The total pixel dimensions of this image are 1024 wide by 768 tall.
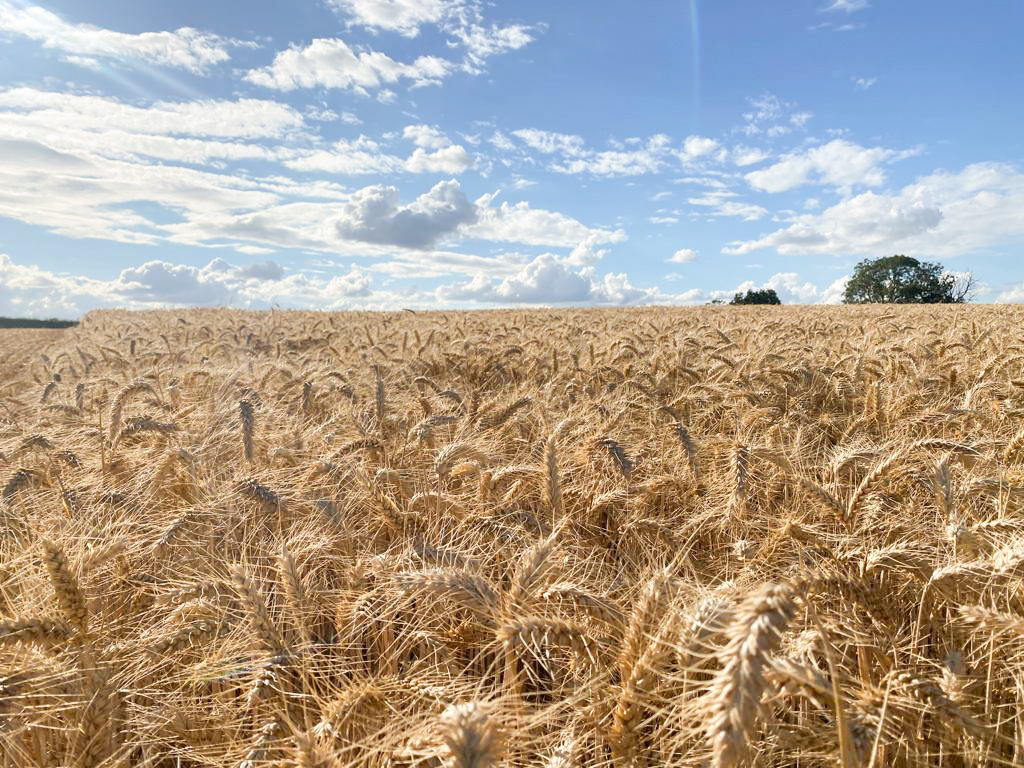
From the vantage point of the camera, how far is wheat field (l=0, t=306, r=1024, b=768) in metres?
1.28

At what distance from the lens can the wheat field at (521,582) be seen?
1.28m

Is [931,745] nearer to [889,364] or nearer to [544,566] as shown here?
[544,566]

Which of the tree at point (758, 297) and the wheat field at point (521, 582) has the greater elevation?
the tree at point (758, 297)

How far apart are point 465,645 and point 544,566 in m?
0.42

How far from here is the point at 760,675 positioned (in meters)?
0.88

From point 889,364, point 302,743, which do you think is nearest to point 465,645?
point 302,743

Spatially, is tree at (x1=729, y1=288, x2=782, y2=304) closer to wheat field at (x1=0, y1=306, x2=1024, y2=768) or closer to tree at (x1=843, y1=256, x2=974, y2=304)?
tree at (x1=843, y1=256, x2=974, y2=304)

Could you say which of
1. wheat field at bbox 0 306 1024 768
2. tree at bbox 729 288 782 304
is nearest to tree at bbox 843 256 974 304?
tree at bbox 729 288 782 304

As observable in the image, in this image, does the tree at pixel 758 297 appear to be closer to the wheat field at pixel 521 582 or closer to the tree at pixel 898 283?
the tree at pixel 898 283

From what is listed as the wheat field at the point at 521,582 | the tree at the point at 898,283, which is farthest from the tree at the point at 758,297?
Answer: the wheat field at the point at 521,582

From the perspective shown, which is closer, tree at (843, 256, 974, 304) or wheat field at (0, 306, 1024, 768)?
wheat field at (0, 306, 1024, 768)

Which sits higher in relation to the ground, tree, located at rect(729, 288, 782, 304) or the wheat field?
tree, located at rect(729, 288, 782, 304)

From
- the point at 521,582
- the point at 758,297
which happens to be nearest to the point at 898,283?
the point at 758,297

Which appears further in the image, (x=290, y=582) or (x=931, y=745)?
(x=290, y=582)
